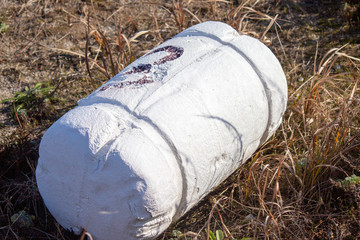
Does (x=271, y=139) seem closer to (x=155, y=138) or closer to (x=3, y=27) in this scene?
(x=155, y=138)

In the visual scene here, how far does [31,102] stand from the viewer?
3193 millimetres

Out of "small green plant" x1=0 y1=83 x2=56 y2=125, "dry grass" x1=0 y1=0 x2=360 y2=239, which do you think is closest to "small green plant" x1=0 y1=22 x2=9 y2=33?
Result: "dry grass" x1=0 y1=0 x2=360 y2=239

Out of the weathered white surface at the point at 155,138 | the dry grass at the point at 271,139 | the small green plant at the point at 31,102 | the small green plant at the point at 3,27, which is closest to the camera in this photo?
the weathered white surface at the point at 155,138

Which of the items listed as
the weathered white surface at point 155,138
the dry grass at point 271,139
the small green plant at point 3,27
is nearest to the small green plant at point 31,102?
the dry grass at point 271,139

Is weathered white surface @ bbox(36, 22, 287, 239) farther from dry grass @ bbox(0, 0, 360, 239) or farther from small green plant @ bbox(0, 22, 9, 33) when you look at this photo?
small green plant @ bbox(0, 22, 9, 33)

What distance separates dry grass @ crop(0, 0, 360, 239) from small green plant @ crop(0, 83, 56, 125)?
0.5 inches

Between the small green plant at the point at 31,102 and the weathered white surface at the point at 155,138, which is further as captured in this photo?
the small green plant at the point at 31,102

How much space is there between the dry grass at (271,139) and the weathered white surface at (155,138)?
9.0 inches

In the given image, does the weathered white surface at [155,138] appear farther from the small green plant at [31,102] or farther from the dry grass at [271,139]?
the small green plant at [31,102]


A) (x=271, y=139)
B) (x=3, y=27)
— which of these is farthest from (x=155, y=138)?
(x=3, y=27)

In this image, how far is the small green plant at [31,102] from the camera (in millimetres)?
3090

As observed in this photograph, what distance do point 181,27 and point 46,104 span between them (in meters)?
1.29

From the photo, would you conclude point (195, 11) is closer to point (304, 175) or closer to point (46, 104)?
point (46, 104)

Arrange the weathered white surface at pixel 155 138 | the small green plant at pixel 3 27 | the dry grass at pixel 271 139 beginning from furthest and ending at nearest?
1. the small green plant at pixel 3 27
2. the dry grass at pixel 271 139
3. the weathered white surface at pixel 155 138
